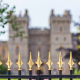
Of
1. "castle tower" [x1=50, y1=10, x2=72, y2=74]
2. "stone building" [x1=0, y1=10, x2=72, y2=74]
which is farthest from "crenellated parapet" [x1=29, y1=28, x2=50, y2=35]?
"castle tower" [x1=50, y1=10, x2=72, y2=74]

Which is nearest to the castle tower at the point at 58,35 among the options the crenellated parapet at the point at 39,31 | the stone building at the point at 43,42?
the stone building at the point at 43,42

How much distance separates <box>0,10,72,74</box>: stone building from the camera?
2594 centimetres

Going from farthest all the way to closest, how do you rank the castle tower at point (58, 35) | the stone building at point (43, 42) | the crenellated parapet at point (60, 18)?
the crenellated parapet at point (60, 18) → the stone building at point (43, 42) → the castle tower at point (58, 35)

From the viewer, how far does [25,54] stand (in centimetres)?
2617

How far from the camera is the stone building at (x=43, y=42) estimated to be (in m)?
25.9

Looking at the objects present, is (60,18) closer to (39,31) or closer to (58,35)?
(58,35)

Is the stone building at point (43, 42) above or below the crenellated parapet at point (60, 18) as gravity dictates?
below

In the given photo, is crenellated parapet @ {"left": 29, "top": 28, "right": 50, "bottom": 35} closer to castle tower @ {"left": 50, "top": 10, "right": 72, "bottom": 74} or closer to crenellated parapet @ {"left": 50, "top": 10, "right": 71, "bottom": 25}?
castle tower @ {"left": 50, "top": 10, "right": 72, "bottom": 74}

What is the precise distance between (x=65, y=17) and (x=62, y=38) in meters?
3.92

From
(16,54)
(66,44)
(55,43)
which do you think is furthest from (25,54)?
(66,44)

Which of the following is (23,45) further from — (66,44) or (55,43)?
(66,44)

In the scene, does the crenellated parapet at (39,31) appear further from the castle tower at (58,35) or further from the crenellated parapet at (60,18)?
the crenellated parapet at (60,18)

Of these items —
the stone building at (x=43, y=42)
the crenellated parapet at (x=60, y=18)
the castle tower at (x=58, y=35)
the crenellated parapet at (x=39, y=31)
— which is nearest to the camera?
the castle tower at (x=58, y=35)

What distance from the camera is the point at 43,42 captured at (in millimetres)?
27828
